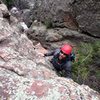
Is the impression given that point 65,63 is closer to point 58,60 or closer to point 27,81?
point 58,60

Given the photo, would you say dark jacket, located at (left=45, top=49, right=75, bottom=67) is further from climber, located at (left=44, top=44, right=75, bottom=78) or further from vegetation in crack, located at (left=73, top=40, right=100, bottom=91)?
vegetation in crack, located at (left=73, top=40, right=100, bottom=91)

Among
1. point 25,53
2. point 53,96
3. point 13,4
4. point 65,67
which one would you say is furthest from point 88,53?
point 13,4

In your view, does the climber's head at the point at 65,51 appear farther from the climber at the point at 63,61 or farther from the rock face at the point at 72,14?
the rock face at the point at 72,14

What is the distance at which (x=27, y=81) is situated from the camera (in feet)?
20.7

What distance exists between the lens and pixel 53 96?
5969 mm

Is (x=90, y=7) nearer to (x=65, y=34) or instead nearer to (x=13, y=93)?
(x=65, y=34)

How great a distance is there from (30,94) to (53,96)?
50 centimetres

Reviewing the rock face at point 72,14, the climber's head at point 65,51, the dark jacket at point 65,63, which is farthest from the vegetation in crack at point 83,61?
the rock face at point 72,14

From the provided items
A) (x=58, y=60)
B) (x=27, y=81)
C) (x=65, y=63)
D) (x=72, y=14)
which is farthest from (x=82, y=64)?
(x=72, y=14)

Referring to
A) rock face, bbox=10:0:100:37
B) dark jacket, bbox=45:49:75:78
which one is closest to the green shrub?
dark jacket, bbox=45:49:75:78

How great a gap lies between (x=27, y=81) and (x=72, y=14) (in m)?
8.39

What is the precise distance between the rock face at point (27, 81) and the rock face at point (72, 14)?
18.7 ft

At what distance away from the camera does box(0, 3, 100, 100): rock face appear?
235 inches

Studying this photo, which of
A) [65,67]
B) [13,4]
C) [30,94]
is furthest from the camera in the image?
[13,4]
